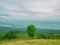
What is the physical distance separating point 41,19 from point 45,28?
0.24 meters

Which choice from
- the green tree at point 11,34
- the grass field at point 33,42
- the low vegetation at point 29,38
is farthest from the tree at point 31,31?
the green tree at point 11,34

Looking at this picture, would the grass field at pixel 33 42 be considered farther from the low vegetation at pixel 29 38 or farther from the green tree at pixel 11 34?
the green tree at pixel 11 34

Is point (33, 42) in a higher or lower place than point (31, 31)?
lower

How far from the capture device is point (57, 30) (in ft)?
9.21

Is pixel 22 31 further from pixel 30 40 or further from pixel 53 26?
pixel 53 26

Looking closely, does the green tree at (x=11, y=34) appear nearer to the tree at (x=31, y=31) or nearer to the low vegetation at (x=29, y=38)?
the low vegetation at (x=29, y=38)

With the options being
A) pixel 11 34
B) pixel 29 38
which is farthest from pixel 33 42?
pixel 11 34

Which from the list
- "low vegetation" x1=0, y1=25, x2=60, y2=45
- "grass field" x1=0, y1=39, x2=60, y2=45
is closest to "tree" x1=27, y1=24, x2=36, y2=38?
"low vegetation" x1=0, y1=25, x2=60, y2=45

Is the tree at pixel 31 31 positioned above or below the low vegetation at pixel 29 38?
above

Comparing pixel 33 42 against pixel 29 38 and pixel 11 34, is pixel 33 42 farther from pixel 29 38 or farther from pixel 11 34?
pixel 11 34

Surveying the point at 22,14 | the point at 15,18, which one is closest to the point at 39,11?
the point at 22,14

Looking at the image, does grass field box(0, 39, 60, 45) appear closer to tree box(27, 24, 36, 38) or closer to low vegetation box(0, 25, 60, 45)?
low vegetation box(0, 25, 60, 45)

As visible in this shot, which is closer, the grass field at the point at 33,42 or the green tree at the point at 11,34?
the grass field at the point at 33,42

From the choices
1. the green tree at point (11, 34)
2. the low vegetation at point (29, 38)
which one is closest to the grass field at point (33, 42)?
the low vegetation at point (29, 38)
